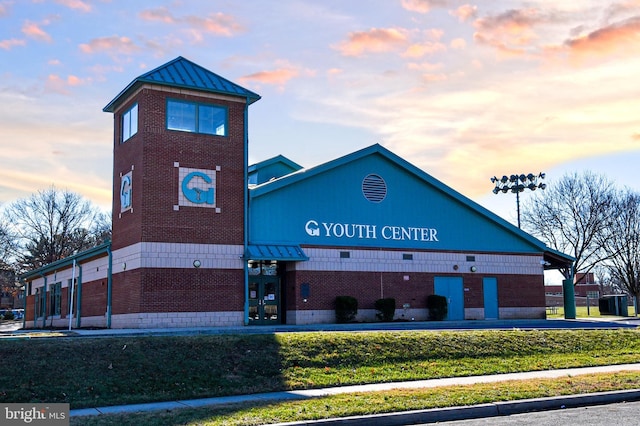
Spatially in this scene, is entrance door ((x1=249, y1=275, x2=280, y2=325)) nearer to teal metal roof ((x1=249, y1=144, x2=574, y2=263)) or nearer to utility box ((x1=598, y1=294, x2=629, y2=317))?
teal metal roof ((x1=249, y1=144, x2=574, y2=263))

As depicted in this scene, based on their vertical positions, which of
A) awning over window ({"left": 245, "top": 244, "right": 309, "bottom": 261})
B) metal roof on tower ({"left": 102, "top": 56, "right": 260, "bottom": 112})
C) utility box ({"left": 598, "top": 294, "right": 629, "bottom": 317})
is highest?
metal roof on tower ({"left": 102, "top": 56, "right": 260, "bottom": 112})

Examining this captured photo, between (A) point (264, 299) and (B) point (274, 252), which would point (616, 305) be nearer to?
(A) point (264, 299)

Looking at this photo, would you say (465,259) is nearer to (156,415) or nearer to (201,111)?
(201,111)

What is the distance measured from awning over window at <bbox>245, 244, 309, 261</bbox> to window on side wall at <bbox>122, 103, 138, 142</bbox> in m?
7.28

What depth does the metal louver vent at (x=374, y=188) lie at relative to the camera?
34.8 metres

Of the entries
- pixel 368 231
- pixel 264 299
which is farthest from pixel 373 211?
pixel 264 299

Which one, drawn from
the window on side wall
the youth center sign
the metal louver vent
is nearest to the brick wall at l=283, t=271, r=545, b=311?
the youth center sign

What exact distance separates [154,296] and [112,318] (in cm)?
383

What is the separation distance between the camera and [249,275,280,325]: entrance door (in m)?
31.2

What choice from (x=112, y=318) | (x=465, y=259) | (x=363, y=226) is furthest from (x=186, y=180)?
(x=465, y=259)

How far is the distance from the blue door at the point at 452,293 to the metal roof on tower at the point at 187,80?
13577mm

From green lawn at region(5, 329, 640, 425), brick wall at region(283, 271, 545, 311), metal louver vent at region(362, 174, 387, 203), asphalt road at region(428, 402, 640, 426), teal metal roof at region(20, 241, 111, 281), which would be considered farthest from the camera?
metal louver vent at region(362, 174, 387, 203)

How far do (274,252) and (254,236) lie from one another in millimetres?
1206

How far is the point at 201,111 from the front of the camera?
30.3 meters
